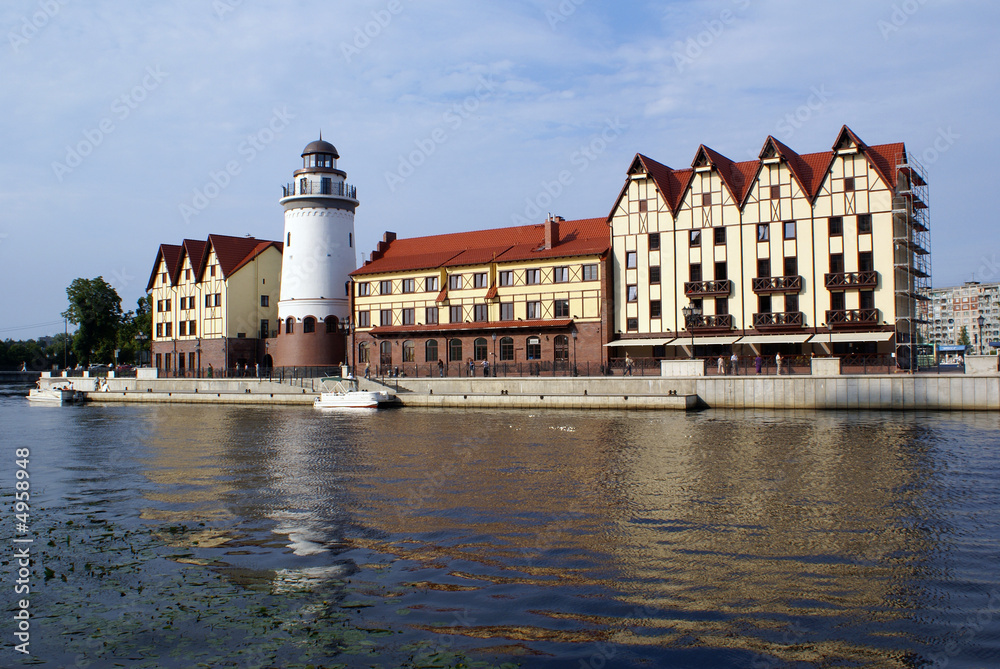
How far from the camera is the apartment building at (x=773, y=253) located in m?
43.5

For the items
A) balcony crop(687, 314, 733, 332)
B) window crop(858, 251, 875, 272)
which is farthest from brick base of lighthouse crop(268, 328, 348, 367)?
window crop(858, 251, 875, 272)

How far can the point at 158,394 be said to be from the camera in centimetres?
6112

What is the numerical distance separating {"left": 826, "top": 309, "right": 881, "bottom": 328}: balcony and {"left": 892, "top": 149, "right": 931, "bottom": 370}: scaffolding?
1.34 meters

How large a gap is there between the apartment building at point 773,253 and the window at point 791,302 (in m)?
0.06

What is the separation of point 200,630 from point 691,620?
6.25 m

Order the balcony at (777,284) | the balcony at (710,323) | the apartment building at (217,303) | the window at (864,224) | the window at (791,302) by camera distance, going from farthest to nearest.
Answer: the apartment building at (217,303)
the balcony at (710,323)
the window at (791,302)
the balcony at (777,284)
the window at (864,224)

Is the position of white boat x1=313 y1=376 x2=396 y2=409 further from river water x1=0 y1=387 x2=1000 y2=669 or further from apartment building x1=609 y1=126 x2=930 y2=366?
river water x1=0 y1=387 x2=1000 y2=669

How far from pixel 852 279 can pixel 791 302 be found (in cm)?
373

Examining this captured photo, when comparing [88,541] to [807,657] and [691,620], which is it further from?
[807,657]

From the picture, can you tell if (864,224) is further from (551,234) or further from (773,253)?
(551,234)

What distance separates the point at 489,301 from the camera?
55250mm

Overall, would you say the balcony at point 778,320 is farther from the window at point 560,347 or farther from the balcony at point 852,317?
the window at point 560,347

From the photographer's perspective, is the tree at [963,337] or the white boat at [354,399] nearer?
the white boat at [354,399]

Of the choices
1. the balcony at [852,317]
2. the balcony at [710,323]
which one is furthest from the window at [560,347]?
the balcony at [852,317]
